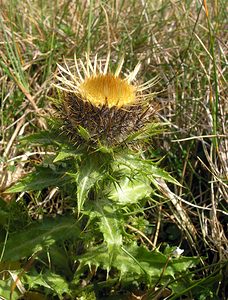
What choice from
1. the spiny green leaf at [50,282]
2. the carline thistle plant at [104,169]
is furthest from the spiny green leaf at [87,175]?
the spiny green leaf at [50,282]

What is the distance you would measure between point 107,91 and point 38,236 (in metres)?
0.65

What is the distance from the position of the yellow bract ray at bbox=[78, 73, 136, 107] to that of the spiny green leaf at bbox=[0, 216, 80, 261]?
0.52 m

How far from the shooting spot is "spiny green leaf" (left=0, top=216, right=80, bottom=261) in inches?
75.9

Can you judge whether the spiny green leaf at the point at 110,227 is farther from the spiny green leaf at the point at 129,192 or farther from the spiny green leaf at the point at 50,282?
the spiny green leaf at the point at 50,282

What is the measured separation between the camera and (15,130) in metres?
2.50

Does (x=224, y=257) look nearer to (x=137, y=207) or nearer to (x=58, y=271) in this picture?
(x=137, y=207)

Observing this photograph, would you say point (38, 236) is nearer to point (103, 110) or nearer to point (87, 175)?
point (87, 175)

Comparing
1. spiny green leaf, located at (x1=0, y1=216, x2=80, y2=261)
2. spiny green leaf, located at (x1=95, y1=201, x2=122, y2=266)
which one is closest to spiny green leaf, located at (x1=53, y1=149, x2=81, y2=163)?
spiny green leaf, located at (x1=95, y1=201, x2=122, y2=266)

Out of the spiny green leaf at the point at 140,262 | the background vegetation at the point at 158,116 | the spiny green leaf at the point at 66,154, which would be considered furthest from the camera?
the background vegetation at the point at 158,116

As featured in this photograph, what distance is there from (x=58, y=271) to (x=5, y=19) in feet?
5.39

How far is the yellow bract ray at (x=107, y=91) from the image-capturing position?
1.72 m

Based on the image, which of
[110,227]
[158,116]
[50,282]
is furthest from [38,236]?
[158,116]

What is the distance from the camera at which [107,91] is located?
172 centimetres

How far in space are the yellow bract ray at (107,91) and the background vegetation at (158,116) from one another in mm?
218
